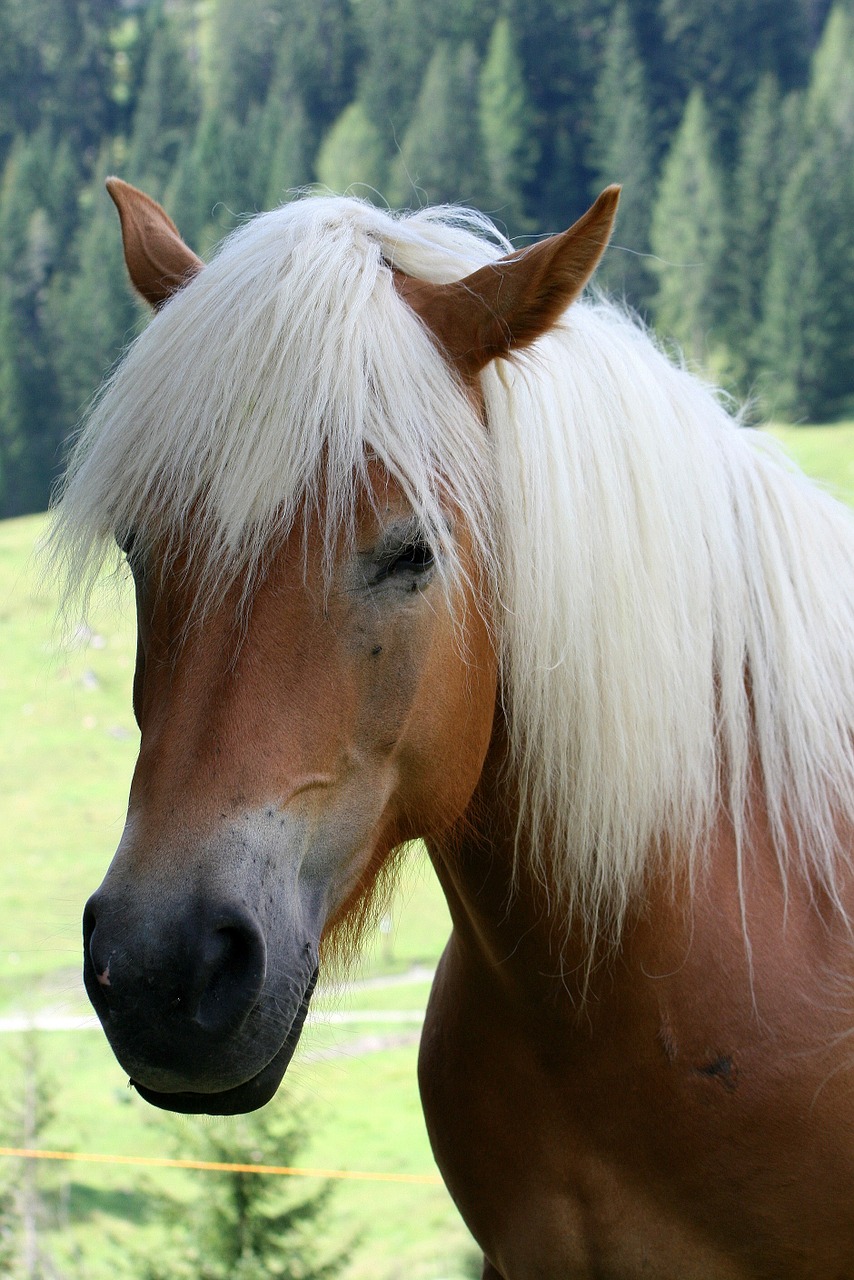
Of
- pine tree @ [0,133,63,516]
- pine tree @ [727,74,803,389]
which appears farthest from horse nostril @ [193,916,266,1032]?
pine tree @ [727,74,803,389]

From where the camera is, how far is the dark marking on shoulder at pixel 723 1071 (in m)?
1.56

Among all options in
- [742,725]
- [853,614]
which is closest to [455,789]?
[742,725]

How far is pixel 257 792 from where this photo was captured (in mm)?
1249

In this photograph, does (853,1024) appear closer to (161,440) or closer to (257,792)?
(257,792)

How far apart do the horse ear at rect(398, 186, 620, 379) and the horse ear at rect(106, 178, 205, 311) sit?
423mm

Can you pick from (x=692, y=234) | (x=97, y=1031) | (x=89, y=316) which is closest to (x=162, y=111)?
(x=89, y=316)

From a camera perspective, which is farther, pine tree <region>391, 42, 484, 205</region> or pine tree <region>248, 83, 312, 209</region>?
pine tree <region>391, 42, 484, 205</region>

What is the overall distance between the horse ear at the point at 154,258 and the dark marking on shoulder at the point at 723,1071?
1.41 meters

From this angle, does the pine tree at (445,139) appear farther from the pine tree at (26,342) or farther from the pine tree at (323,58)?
the pine tree at (26,342)

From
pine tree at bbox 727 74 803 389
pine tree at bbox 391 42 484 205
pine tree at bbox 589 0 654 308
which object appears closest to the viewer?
pine tree at bbox 727 74 803 389

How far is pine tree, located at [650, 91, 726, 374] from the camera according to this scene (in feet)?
121

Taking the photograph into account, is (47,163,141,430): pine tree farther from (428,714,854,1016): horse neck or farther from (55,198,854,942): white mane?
(428,714,854,1016): horse neck

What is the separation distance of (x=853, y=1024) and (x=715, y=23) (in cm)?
5108

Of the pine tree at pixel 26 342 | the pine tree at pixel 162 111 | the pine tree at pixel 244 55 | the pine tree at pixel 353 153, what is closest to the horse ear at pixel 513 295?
the pine tree at pixel 26 342
